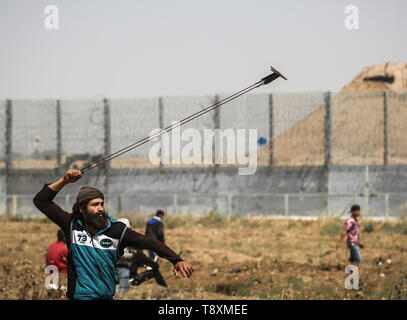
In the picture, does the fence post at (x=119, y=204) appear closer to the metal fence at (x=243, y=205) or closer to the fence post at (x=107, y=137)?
the metal fence at (x=243, y=205)

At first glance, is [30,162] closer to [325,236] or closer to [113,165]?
[113,165]

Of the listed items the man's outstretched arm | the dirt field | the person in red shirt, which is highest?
the man's outstretched arm

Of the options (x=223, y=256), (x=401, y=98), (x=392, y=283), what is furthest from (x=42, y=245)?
(x=401, y=98)

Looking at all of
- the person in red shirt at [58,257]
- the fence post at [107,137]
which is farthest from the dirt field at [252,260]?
the fence post at [107,137]

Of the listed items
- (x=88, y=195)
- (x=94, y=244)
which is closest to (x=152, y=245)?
(x=94, y=244)

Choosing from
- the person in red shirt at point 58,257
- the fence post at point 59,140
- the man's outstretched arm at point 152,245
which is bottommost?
the person in red shirt at point 58,257

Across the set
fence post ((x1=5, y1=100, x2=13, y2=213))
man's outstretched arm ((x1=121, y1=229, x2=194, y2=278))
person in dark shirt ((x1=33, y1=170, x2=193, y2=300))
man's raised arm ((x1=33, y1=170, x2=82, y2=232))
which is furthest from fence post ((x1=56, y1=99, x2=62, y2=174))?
man's outstretched arm ((x1=121, y1=229, x2=194, y2=278))

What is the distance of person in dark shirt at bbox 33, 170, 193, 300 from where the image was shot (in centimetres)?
546

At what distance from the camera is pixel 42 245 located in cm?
2027

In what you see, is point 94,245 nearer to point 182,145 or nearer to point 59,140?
point 182,145

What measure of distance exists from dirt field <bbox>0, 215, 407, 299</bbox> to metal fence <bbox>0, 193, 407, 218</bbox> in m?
1.88

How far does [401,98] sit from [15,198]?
20669 mm

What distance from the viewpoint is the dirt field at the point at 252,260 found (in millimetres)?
12000

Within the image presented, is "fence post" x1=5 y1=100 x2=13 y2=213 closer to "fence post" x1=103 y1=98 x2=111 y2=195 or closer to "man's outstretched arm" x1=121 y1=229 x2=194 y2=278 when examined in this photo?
"fence post" x1=103 y1=98 x2=111 y2=195
